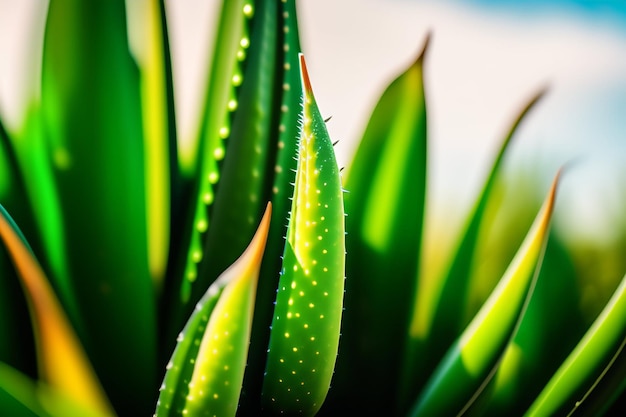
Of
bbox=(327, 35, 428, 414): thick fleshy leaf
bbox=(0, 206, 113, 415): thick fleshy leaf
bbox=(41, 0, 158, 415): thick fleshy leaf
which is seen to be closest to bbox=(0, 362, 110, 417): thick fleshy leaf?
bbox=(0, 206, 113, 415): thick fleshy leaf

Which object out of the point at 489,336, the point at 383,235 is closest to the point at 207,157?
the point at 383,235

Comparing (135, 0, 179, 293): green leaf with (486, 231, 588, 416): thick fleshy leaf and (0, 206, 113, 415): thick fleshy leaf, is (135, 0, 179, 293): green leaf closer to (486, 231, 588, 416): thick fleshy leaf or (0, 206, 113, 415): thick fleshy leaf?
(0, 206, 113, 415): thick fleshy leaf

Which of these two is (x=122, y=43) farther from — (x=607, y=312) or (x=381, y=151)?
(x=607, y=312)

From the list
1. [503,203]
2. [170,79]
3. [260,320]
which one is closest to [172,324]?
[260,320]

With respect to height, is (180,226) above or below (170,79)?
below

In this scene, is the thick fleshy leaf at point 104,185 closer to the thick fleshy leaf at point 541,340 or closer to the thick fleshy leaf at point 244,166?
the thick fleshy leaf at point 244,166

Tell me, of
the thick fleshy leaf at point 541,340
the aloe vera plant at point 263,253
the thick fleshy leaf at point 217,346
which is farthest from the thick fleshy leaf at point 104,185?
the thick fleshy leaf at point 541,340
